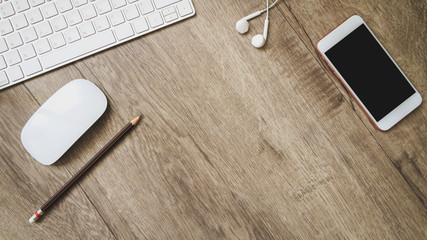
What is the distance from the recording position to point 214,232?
565 mm

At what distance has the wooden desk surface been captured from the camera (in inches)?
22.3

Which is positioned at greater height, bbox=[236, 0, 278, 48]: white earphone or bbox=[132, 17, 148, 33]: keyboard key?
bbox=[132, 17, 148, 33]: keyboard key

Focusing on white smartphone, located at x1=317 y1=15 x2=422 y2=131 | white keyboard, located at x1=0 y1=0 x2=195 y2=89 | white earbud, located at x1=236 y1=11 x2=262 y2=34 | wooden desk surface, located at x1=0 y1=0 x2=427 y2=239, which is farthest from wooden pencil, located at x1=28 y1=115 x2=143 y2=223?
white smartphone, located at x1=317 y1=15 x2=422 y2=131

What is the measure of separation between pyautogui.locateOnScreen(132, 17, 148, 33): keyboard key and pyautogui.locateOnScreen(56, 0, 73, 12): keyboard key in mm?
119

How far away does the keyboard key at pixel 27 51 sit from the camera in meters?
0.54

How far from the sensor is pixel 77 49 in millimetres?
547

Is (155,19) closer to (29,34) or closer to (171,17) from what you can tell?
(171,17)

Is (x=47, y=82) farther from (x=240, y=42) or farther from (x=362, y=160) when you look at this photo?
(x=362, y=160)

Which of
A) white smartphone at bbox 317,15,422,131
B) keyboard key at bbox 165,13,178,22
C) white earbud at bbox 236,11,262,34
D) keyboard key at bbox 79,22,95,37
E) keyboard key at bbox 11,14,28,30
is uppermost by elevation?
keyboard key at bbox 11,14,28,30

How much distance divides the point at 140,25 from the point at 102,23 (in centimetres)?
7

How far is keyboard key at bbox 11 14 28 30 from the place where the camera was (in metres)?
0.54

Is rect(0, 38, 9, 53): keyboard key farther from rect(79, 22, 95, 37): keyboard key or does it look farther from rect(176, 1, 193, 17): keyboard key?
rect(176, 1, 193, 17): keyboard key

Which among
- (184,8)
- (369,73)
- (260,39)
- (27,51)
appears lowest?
(369,73)

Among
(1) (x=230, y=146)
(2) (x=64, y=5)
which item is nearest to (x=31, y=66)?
(2) (x=64, y=5)
